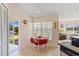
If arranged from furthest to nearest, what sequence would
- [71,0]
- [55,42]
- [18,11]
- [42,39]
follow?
[55,42], [42,39], [18,11], [71,0]

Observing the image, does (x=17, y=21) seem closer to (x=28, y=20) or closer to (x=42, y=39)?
(x=28, y=20)

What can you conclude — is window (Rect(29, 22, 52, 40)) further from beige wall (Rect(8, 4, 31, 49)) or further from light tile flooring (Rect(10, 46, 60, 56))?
light tile flooring (Rect(10, 46, 60, 56))

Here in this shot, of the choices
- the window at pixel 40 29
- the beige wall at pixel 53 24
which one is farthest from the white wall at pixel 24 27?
the window at pixel 40 29

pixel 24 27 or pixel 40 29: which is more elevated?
pixel 24 27

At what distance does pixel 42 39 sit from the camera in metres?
5.95

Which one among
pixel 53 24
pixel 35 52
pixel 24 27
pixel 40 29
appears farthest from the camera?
pixel 53 24

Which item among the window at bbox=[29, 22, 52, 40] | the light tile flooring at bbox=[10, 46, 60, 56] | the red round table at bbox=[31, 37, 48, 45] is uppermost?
the window at bbox=[29, 22, 52, 40]

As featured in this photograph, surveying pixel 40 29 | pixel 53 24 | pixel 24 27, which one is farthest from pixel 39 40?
pixel 53 24

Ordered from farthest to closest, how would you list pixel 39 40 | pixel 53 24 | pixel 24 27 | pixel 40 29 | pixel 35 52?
pixel 53 24, pixel 40 29, pixel 24 27, pixel 39 40, pixel 35 52

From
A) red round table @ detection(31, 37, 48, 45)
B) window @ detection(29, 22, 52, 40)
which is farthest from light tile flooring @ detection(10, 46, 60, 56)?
window @ detection(29, 22, 52, 40)

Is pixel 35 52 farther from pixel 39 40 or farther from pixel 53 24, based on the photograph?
pixel 53 24

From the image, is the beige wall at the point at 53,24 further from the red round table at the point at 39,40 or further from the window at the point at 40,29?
the red round table at the point at 39,40

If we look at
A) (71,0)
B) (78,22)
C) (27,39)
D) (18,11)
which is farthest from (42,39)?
(71,0)

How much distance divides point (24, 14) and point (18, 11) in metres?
0.75
